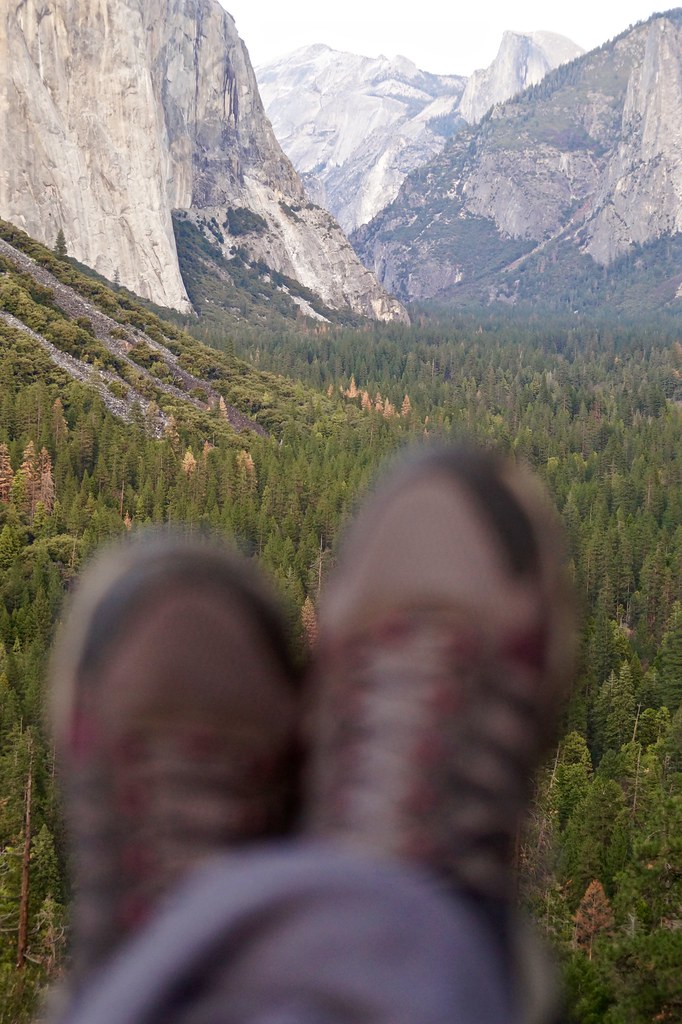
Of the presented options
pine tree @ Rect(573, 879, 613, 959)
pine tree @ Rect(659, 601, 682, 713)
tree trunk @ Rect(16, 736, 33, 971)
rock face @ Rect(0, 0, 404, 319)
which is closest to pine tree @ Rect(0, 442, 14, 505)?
tree trunk @ Rect(16, 736, 33, 971)

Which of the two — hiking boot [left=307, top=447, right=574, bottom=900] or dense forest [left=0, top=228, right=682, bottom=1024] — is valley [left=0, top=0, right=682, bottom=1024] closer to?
dense forest [left=0, top=228, right=682, bottom=1024]

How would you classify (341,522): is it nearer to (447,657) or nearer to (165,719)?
(447,657)

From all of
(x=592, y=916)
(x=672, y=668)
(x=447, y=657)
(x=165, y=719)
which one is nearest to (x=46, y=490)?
(x=672, y=668)

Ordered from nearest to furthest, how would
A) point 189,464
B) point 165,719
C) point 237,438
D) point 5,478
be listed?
point 165,719 < point 5,478 < point 189,464 < point 237,438

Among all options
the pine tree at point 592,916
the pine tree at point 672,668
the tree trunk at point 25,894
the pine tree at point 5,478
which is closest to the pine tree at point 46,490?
the pine tree at point 5,478

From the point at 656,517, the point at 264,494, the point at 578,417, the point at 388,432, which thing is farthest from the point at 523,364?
the point at 264,494

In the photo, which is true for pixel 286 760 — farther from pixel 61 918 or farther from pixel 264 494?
pixel 264 494
